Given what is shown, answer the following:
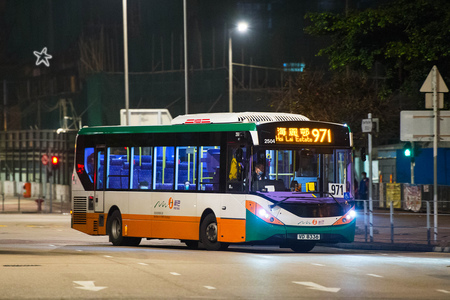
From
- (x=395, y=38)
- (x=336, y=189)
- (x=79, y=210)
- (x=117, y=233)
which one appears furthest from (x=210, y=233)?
(x=395, y=38)

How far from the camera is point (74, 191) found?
25234 millimetres

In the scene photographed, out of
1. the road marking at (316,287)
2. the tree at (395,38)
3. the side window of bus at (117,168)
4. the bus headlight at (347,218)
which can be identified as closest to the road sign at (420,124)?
the tree at (395,38)

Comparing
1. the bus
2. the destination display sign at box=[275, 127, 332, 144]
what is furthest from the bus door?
the destination display sign at box=[275, 127, 332, 144]

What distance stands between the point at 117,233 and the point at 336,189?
582cm

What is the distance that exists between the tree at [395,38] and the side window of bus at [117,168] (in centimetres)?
661

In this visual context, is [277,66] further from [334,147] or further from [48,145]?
[334,147]

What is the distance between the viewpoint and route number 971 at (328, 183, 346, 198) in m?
20.8

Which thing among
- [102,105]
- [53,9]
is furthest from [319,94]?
[53,9]

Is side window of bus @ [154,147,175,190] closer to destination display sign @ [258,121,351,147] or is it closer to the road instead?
the road

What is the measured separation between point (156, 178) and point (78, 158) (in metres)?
3.35

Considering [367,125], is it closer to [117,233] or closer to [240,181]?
[240,181]

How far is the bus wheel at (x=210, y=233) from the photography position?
69.7 ft

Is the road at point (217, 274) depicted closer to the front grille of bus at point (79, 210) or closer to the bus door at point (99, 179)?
the bus door at point (99, 179)

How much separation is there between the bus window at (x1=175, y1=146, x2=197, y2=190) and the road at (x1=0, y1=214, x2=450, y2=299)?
1.52 metres
